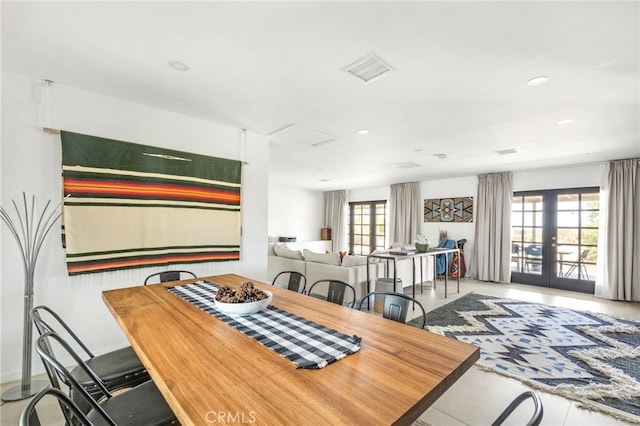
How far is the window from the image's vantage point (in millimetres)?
8695

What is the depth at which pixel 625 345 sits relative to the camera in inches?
120

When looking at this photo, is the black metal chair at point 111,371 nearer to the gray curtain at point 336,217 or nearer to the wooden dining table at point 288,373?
the wooden dining table at point 288,373

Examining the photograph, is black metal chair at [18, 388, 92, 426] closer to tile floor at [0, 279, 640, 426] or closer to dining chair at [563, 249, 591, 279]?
tile floor at [0, 279, 640, 426]

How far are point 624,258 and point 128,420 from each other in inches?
276

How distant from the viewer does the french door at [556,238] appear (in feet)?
17.5

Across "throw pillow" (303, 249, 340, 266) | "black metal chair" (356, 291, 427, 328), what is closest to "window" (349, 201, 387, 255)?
"throw pillow" (303, 249, 340, 266)

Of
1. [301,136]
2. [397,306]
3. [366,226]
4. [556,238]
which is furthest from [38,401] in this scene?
[366,226]

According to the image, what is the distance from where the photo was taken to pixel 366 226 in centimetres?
907

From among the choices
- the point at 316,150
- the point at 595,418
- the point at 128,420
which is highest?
the point at 316,150

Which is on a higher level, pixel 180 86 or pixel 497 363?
pixel 180 86

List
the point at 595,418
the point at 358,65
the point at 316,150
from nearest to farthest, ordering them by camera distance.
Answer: the point at 595,418 < the point at 358,65 < the point at 316,150

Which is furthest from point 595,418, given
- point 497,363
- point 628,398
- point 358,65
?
point 358,65

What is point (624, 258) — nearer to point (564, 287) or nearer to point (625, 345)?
point (564, 287)

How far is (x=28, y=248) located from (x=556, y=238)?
25.4 ft
